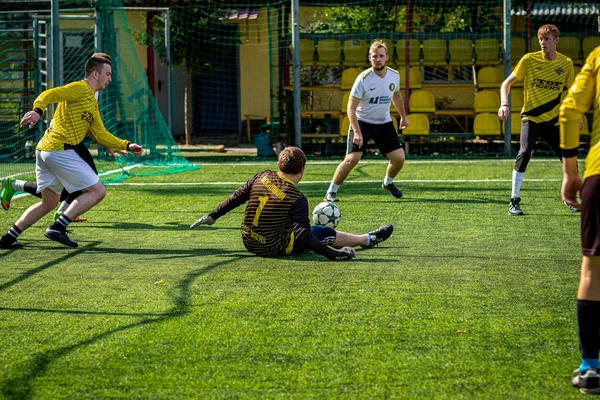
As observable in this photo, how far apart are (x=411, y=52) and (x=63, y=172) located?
13.9 meters

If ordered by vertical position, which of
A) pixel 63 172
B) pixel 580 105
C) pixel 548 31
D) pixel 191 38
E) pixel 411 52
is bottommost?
pixel 63 172

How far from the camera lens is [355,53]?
20.7 metres

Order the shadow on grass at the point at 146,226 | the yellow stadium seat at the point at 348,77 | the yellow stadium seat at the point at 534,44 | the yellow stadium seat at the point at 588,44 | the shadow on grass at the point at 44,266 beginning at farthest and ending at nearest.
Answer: the yellow stadium seat at the point at 534,44, the yellow stadium seat at the point at 588,44, the yellow stadium seat at the point at 348,77, the shadow on grass at the point at 146,226, the shadow on grass at the point at 44,266

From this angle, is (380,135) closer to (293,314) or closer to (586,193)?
(293,314)

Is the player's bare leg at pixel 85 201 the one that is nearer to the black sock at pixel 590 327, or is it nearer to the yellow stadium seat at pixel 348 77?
the black sock at pixel 590 327

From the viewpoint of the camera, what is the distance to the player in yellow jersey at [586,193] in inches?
149

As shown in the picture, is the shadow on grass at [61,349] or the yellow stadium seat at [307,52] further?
the yellow stadium seat at [307,52]

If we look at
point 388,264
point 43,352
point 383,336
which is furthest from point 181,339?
point 388,264

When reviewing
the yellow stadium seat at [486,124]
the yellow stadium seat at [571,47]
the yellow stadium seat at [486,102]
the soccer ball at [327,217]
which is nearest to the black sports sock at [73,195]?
the soccer ball at [327,217]

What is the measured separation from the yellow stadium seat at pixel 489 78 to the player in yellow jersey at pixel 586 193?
17.1 metres

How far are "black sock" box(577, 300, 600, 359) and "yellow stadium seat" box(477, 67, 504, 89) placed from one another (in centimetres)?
1730

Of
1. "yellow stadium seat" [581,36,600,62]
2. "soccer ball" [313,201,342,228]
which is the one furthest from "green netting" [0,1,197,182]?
"yellow stadium seat" [581,36,600,62]

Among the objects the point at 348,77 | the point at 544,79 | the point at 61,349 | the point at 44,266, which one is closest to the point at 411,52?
the point at 348,77

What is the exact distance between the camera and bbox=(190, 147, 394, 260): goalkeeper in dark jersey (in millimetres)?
6758
